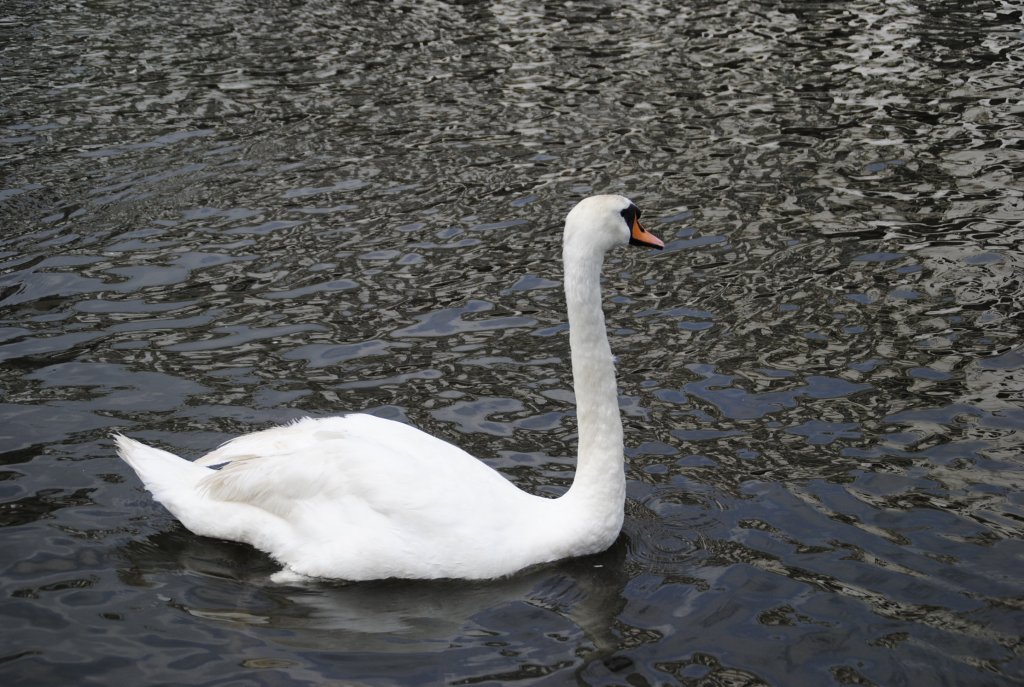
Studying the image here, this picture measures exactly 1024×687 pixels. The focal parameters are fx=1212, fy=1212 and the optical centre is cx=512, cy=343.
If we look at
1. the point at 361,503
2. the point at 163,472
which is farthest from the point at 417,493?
the point at 163,472

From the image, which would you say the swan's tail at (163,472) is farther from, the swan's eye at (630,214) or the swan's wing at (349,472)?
the swan's eye at (630,214)

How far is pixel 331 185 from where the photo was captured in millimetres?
13922

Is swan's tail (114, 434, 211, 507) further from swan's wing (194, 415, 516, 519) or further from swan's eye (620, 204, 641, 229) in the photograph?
swan's eye (620, 204, 641, 229)

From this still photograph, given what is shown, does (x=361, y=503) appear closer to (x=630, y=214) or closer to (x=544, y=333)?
(x=630, y=214)

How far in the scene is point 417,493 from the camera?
22.3ft

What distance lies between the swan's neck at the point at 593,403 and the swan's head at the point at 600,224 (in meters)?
0.06

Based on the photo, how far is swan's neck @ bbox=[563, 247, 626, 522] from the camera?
7016mm

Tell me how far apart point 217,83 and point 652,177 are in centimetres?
773

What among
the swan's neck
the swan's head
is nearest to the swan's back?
the swan's neck

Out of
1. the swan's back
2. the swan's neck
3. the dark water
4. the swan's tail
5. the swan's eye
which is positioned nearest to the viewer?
the dark water

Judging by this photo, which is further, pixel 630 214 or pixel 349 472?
pixel 630 214

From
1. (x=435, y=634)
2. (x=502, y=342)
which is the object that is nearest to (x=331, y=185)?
(x=502, y=342)

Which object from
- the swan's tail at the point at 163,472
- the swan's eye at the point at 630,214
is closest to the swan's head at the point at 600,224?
the swan's eye at the point at 630,214

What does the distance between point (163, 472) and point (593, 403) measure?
104 inches
